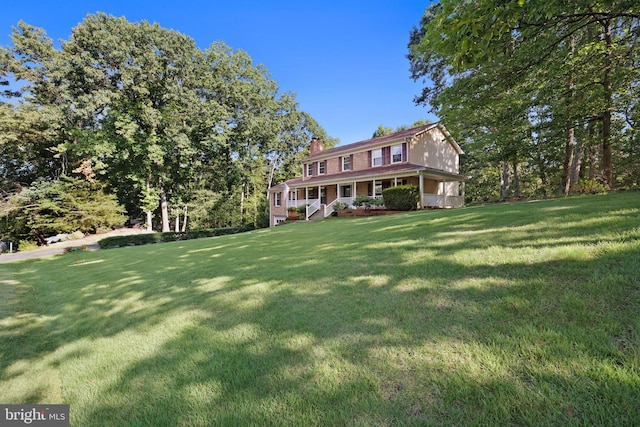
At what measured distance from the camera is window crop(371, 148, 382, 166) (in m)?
21.0

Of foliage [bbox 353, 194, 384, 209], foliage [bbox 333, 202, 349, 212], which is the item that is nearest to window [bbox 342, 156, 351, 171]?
foliage [bbox 333, 202, 349, 212]

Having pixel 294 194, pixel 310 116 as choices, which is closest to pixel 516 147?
pixel 294 194

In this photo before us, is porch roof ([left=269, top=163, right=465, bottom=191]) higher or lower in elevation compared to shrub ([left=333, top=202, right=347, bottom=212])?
higher

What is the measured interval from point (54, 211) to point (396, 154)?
2839cm

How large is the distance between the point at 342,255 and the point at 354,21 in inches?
466

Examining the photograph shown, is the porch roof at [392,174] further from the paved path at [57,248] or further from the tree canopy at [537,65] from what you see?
the paved path at [57,248]

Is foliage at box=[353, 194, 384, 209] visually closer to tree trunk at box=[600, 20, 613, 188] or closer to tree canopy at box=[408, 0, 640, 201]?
tree canopy at box=[408, 0, 640, 201]

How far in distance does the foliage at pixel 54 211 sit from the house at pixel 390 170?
52.7 feet

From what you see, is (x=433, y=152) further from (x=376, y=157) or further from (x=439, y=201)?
(x=439, y=201)

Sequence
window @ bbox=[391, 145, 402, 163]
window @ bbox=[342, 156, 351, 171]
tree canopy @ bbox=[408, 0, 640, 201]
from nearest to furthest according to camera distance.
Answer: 1. tree canopy @ bbox=[408, 0, 640, 201]
2. window @ bbox=[391, 145, 402, 163]
3. window @ bbox=[342, 156, 351, 171]

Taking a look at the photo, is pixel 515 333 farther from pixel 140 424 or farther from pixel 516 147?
pixel 516 147

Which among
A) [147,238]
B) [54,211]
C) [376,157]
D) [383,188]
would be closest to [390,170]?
[383,188]

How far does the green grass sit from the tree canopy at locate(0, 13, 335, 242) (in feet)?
80.0

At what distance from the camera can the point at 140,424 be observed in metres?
2.01
